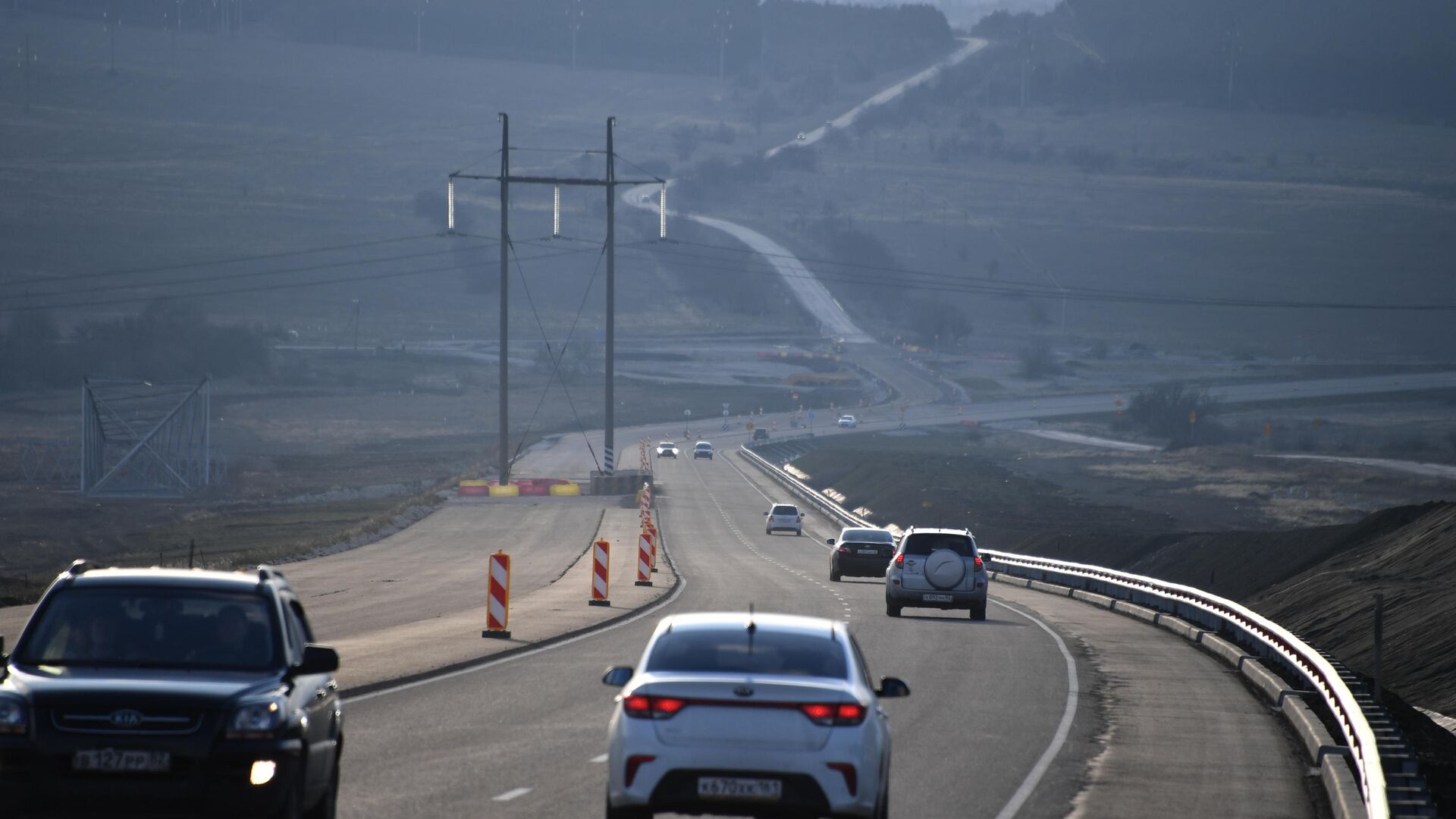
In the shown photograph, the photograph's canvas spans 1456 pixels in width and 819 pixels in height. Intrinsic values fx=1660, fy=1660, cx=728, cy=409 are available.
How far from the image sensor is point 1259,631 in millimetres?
24766

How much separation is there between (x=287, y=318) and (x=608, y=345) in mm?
107779

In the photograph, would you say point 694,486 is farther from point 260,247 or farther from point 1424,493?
point 260,247

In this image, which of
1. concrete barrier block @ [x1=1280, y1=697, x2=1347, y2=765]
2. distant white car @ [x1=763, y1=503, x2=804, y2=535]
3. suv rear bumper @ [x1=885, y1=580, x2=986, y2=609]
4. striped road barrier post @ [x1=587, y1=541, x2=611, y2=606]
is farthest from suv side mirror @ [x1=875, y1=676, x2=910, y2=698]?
distant white car @ [x1=763, y1=503, x2=804, y2=535]

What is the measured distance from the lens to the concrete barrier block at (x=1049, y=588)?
41.5m

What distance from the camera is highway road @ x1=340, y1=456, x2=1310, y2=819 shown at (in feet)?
40.2

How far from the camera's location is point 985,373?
169m

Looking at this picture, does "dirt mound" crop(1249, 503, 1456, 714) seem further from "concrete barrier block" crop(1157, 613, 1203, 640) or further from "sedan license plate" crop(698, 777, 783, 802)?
"sedan license plate" crop(698, 777, 783, 802)

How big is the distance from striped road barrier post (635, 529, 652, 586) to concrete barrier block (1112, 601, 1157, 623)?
10.5 metres

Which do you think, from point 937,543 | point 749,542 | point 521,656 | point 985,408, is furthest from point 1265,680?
point 985,408

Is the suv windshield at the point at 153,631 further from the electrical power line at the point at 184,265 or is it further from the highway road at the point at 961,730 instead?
the electrical power line at the point at 184,265

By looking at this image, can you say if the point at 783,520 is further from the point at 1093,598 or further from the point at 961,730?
the point at 961,730

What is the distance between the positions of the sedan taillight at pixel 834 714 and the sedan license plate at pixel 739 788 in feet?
1.38

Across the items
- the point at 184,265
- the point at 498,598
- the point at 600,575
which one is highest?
the point at 498,598

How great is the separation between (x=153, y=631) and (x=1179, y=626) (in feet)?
78.9
